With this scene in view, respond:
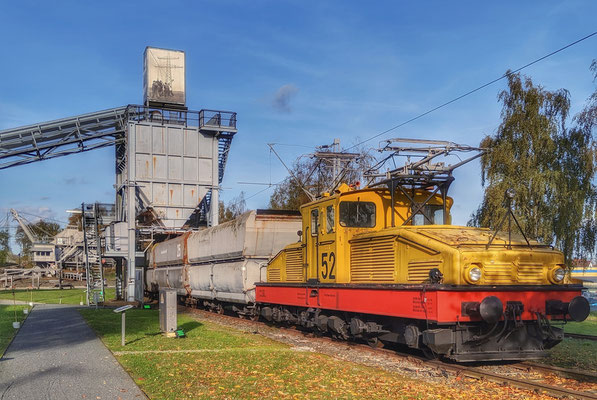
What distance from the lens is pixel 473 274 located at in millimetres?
8961

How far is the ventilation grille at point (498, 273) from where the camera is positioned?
30.0 feet

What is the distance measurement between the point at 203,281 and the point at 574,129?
1662 centimetres

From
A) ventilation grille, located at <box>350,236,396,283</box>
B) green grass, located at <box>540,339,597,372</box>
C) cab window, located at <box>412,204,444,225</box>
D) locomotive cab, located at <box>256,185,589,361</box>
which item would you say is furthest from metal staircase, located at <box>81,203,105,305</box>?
green grass, located at <box>540,339,597,372</box>

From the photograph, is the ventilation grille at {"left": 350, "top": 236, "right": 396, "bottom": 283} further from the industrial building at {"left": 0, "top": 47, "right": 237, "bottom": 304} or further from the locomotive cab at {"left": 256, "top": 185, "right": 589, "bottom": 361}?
the industrial building at {"left": 0, "top": 47, "right": 237, "bottom": 304}

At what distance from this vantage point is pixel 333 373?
9.38 m

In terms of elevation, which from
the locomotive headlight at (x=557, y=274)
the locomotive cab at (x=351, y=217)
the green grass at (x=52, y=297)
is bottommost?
the green grass at (x=52, y=297)

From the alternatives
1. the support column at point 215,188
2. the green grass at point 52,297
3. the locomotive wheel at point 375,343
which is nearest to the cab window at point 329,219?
Answer: the locomotive wheel at point 375,343

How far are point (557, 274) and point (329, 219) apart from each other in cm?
489

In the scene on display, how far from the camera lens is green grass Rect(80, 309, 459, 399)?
7.99 m

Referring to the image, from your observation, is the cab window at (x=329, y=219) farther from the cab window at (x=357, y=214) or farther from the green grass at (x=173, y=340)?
the green grass at (x=173, y=340)

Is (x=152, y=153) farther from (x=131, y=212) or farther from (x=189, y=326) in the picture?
(x=189, y=326)

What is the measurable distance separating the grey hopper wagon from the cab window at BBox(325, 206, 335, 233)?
5605 mm

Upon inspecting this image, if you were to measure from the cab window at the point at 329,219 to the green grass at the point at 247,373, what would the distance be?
9.00 ft

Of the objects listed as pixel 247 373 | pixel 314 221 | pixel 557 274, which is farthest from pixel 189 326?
pixel 557 274
